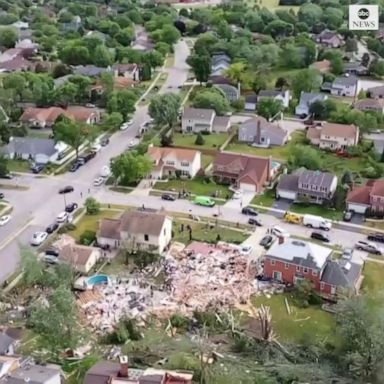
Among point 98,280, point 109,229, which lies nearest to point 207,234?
point 109,229

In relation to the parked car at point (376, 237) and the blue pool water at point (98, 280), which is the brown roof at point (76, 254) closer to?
the blue pool water at point (98, 280)

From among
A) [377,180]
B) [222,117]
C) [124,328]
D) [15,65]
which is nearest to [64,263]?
[124,328]

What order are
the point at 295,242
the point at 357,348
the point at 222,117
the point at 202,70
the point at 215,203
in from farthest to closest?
the point at 202,70 < the point at 222,117 < the point at 215,203 < the point at 295,242 < the point at 357,348

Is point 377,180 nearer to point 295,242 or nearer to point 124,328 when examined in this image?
point 295,242

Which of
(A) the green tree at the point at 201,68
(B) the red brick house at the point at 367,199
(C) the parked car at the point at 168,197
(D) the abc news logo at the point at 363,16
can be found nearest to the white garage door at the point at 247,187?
(C) the parked car at the point at 168,197

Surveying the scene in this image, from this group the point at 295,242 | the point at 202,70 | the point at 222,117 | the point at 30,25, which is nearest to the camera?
the point at 295,242

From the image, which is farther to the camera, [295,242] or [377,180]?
[377,180]

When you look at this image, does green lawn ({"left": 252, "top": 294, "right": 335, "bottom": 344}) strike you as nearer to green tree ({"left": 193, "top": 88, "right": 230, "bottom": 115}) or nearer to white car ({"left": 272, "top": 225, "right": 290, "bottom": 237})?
white car ({"left": 272, "top": 225, "right": 290, "bottom": 237})
